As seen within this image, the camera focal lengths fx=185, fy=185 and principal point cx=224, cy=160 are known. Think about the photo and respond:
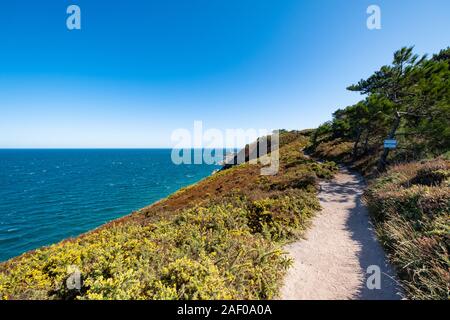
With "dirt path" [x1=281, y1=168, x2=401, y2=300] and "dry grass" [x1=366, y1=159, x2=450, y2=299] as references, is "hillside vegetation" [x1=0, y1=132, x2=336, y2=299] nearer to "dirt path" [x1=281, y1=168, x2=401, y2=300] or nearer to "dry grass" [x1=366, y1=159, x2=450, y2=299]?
"dirt path" [x1=281, y1=168, x2=401, y2=300]

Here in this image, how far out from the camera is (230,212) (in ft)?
26.1

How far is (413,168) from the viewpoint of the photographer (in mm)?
10062

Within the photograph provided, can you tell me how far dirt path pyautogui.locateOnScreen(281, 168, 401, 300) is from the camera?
4324mm

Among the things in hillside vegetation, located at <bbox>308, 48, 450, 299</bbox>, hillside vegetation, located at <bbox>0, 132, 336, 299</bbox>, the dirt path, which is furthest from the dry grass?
hillside vegetation, located at <bbox>0, 132, 336, 299</bbox>

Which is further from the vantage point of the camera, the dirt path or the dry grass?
the dirt path

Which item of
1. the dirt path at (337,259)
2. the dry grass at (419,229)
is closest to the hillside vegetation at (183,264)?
the dirt path at (337,259)

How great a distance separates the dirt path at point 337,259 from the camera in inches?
170

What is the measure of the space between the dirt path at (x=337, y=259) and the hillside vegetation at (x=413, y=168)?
0.44 metres

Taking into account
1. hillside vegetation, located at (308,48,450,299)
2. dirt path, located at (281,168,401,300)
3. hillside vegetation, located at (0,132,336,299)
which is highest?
hillside vegetation, located at (308,48,450,299)

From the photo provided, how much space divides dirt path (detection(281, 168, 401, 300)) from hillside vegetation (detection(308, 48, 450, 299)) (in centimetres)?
44

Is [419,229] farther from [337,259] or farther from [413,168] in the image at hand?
[413,168]

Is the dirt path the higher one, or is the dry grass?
the dry grass
